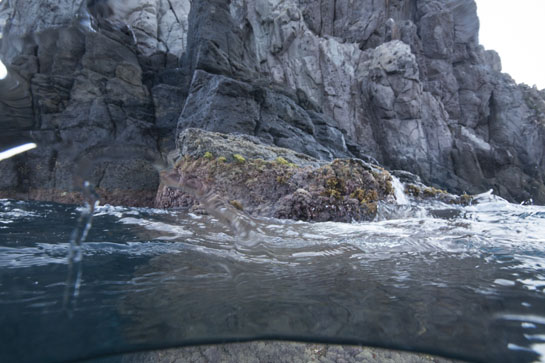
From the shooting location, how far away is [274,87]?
1644 centimetres

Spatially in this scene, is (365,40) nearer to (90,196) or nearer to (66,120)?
(66,120)

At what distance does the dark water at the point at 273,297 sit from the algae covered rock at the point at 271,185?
2.62 m

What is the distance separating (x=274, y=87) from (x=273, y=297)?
16.1m

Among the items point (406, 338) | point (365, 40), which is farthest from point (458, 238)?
point (365, 40)

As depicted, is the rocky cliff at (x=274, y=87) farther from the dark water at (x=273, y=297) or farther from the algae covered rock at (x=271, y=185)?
the dark water at (x=273, y=297)

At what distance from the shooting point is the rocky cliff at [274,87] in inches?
533

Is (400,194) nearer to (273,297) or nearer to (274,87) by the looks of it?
(273,297)

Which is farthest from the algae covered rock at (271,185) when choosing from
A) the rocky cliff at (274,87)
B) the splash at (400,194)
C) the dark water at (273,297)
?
the rocky cliff at (274,87)

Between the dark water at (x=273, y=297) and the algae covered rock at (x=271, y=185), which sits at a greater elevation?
the algae covered rock at (x=271, y=185)

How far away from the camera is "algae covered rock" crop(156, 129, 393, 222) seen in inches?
227

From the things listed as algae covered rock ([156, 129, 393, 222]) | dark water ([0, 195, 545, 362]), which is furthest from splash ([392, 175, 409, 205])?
dark water ([0, 195, 545, 362])

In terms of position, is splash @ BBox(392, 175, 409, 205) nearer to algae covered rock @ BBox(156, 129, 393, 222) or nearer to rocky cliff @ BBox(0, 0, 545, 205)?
algae covered rock @ BBox(156, 129, 393, 222)

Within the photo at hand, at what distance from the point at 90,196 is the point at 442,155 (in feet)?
92.4

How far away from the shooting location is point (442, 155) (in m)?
24.3
